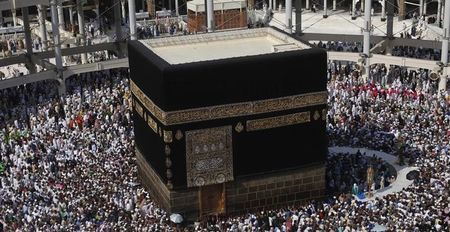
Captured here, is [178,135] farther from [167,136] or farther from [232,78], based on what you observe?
[232,78]

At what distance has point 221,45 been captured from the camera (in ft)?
118

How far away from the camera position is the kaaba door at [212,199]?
32781 millimetres

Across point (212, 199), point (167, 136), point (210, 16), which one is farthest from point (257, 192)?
point (210, 16)

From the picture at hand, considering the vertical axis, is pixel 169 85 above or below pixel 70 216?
above

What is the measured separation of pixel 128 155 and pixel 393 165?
→ 1268cm

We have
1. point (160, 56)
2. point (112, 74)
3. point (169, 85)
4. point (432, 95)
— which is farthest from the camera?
point (112, 74)

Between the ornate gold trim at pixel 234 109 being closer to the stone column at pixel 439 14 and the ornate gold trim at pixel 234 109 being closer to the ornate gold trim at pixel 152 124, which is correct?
the ornate gold trim at pixel 152 124

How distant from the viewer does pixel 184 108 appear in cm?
3120

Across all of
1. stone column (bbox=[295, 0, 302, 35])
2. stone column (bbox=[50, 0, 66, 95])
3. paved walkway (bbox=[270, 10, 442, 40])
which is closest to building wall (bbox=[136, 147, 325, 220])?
stone column (bbox=[50, 0, 66, 95])

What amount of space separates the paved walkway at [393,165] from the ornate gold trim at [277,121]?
4.42 meters

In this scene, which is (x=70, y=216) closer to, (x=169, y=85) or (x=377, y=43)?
(x=169, y=85)

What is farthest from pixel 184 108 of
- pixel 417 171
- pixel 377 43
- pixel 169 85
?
pixel 377 43

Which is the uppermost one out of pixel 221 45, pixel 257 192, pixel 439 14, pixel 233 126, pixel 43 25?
pixel 221 45

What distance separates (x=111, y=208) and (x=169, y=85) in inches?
223
